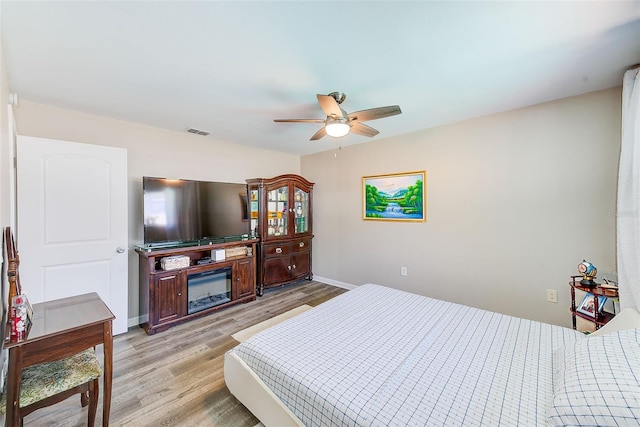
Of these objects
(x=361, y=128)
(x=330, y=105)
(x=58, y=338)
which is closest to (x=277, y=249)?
(x=361, y=128)

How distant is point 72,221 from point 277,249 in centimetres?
242

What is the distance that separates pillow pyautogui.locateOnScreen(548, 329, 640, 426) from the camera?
0.84 meters

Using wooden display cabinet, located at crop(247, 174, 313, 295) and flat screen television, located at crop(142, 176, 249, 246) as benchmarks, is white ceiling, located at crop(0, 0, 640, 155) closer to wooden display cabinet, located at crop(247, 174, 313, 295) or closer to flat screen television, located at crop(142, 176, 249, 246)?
flat screen television, located at crop(142, 176, 249, 246)

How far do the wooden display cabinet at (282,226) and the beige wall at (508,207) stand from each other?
1151 millimetres

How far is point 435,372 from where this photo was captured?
1302 millimetres

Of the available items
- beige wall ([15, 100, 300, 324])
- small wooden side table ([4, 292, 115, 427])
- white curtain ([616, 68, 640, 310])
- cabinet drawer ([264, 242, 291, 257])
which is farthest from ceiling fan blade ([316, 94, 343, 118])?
cabinet drawer ([264, 242, 291, 257])

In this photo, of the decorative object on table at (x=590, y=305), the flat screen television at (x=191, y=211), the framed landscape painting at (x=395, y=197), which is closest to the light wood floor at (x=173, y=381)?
the flat screen television at (x=191, y=211)

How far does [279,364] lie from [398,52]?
2104mm

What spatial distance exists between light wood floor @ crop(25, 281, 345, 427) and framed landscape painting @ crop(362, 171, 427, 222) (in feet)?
6.99

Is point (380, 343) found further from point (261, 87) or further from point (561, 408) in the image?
point (261, 87)

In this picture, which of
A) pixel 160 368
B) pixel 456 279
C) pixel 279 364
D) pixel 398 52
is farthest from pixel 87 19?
pixel 456 279

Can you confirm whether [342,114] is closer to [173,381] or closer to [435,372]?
[435,372]

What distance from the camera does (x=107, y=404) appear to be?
4.83 feet

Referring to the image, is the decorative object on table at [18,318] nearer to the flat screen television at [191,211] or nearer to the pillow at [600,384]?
the flat screen television at [191,211]
